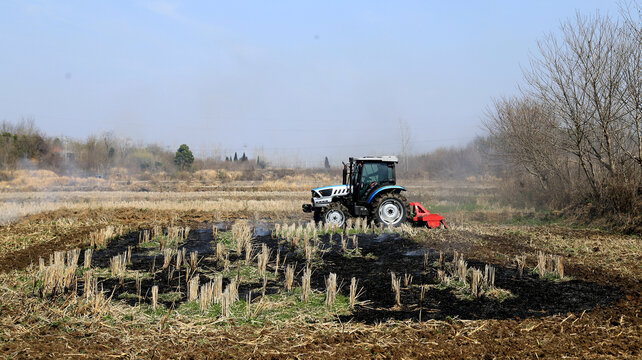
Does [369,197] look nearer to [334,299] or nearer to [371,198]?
[371,198]

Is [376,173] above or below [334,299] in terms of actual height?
above

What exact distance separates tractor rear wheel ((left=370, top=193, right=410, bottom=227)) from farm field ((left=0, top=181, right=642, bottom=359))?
1.15 meters

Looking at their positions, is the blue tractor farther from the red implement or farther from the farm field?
the farm field

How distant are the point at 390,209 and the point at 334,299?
7701mm

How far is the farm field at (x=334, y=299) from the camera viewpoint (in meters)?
5.09

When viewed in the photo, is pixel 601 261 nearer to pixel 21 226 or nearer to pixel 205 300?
pixel 205 300

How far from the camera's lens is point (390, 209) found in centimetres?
1420

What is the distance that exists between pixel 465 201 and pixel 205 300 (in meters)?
23.9

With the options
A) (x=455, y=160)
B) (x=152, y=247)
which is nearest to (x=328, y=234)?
(x=152, y=247)

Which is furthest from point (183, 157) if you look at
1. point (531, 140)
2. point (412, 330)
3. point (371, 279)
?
point (412, 330)

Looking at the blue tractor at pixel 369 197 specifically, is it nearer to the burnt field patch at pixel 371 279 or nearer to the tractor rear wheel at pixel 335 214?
the tractor rear wheel at pixel 335 214

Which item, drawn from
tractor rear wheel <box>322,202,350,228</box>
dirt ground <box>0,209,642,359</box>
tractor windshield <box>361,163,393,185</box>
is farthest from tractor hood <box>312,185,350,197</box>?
Answer: dirt ground <box>0,209,642,359</box>

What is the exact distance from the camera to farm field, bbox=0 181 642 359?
5.09m

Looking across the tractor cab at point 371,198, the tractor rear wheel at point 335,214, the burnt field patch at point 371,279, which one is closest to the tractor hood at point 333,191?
the tractor cab at point 371,198
